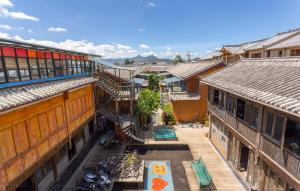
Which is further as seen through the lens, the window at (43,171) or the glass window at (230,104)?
the glass window at (230,104)

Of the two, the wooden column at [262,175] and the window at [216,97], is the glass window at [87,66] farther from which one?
the wooden column at [262,175]

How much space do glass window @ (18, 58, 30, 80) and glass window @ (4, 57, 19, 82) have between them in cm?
43

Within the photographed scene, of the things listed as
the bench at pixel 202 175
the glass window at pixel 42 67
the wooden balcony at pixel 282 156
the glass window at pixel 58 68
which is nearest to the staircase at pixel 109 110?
the glass window at pixel 58 68

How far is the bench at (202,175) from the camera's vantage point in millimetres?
13742

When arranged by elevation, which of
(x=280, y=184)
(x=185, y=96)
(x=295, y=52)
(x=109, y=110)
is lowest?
(x=280, y=184)

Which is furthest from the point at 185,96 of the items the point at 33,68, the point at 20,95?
the point at 20,95

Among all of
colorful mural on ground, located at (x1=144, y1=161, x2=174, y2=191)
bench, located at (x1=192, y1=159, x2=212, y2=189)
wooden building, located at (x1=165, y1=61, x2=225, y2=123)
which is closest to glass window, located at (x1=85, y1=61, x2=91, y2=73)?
wooden building, located at (x1=165, y1=61, x2=225, y2=123)

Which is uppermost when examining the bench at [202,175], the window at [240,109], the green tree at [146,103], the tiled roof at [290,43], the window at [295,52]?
the tiled roof at [290,43]

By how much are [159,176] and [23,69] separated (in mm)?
13070

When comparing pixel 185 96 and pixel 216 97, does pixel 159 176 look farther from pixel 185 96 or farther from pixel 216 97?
pixel 185 96

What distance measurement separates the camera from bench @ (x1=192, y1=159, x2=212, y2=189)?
45.1 ft

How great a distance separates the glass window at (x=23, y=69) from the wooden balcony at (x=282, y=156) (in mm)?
15542

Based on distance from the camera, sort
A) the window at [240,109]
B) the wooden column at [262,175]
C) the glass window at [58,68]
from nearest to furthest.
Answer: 1. the wooden column at [262,175]
2. the window at [240,109]
3. the glass window at [58,68]

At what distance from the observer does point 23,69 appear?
12.4 metres
